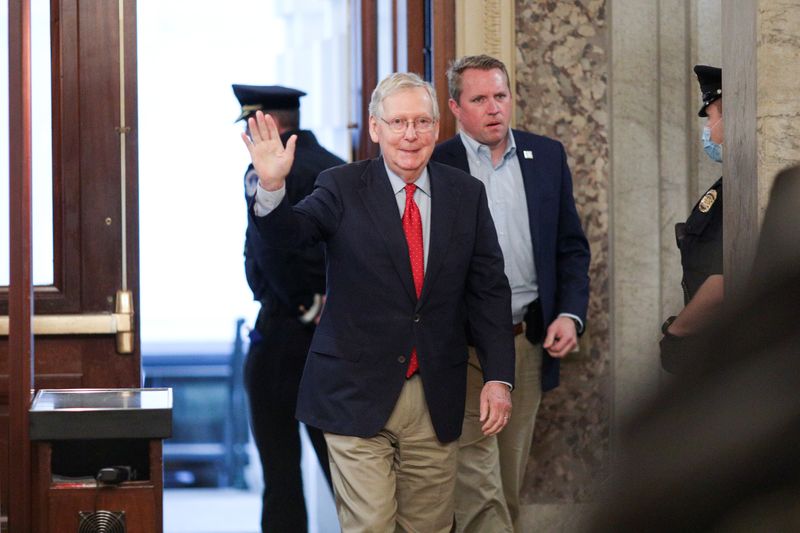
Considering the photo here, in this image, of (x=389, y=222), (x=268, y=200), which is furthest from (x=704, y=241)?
(x=268, y=200)

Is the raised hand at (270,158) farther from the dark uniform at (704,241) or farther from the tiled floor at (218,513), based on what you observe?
the tiled floor at (218,513)

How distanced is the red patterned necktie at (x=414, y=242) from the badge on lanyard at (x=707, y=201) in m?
0.83

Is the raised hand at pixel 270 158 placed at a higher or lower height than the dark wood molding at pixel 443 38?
lower

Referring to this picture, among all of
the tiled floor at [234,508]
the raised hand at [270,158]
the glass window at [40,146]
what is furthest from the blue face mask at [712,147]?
the tiled floor at [234,508]

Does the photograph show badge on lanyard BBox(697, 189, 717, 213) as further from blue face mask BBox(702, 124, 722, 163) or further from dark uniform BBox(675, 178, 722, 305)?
blue face mask BBox(702, 124, 722, 163)

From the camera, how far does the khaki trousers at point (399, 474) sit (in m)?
3.52

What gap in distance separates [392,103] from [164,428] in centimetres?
110

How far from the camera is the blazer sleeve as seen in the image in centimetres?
439

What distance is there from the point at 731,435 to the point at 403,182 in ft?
9.36

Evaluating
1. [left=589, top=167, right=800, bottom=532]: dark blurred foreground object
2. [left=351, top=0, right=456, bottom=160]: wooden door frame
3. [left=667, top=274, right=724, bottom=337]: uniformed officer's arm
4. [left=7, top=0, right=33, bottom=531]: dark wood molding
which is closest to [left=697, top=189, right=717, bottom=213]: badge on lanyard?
[left=667, top=274, right=724, bottom=337]: uniformed officer's arm

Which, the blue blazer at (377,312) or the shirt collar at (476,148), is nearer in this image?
the blue blazer at (377,312)

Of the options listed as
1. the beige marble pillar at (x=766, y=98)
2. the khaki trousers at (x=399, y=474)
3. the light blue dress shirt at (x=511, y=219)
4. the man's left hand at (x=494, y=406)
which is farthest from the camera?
the light blue dress shirt at (x=511, y=219)

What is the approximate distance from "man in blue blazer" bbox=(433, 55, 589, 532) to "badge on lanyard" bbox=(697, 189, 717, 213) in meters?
0.74

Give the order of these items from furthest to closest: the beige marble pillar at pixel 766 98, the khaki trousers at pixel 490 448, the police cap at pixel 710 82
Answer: the khaki trousers at pixel 490 448
the police cap at pixel 710 82
the beige marble pillar at pixel 766 98
